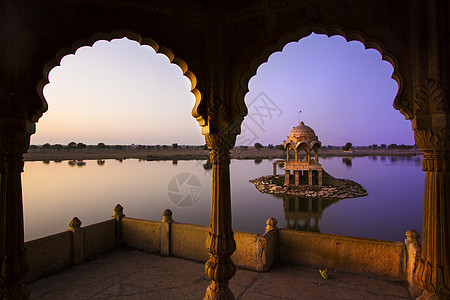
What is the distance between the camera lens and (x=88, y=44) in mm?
3043

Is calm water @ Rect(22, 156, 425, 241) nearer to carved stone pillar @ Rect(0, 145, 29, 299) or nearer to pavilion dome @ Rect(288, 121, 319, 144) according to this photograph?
pavilion dome @ Rect(288, 121, 319, 144)

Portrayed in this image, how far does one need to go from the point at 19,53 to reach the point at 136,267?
3.98 metres

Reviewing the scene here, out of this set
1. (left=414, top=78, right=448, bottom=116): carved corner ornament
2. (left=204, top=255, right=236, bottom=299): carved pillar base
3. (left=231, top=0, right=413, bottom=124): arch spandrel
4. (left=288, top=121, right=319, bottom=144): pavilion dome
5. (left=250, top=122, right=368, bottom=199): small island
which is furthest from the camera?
(left=250, top=122, right=368, bottom=199): small island

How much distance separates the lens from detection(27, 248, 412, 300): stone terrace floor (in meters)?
4.20

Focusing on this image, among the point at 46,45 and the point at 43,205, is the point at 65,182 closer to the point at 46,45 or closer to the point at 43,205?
the point at 43,205

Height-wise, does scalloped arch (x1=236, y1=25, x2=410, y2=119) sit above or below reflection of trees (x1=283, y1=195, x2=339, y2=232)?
above

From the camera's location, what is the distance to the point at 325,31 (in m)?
3.01

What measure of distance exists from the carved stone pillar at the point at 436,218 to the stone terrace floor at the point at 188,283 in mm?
1801

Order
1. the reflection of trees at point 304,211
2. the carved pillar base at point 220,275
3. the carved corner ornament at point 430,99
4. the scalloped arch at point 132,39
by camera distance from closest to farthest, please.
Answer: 1. the carved corner ornament at point 430,99
2. the scalloped arch at point 132,39
3. the carved pillar base at point 220,275
4. the reflection of trees at point 304,211

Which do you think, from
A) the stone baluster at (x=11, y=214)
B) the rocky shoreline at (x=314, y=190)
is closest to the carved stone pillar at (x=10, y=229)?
the stone baluster at (x=11, y=214)

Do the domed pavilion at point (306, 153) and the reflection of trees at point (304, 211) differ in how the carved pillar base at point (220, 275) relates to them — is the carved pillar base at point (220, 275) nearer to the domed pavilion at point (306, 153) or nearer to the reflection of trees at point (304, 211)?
the reflection of trees at point (304, 211)

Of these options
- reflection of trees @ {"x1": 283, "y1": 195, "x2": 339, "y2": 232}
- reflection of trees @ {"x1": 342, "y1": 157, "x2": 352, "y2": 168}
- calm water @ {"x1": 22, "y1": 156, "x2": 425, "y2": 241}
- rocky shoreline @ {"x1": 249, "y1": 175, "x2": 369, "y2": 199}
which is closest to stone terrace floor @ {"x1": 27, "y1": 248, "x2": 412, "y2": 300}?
calm water @ {"x1": 22, "y1": 156, "x2": 425, "y2": 241}

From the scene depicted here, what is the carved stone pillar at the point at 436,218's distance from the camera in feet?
8.34

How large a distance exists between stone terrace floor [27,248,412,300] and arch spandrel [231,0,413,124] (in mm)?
2865
